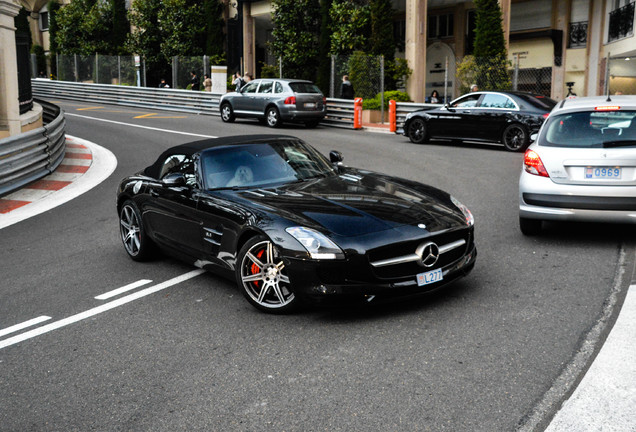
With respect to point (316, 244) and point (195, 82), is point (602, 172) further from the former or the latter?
point (195, 82)

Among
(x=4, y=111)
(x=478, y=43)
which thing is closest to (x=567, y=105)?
(x=4, y=111)

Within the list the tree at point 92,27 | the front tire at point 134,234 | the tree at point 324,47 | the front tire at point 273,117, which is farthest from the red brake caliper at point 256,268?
the tree at point 92,27

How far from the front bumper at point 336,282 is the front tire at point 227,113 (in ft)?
67.6

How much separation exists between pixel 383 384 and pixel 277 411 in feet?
2.24

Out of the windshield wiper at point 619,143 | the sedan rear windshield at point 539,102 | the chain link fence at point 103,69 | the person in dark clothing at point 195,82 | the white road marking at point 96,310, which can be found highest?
the chain link fence at point 103,69

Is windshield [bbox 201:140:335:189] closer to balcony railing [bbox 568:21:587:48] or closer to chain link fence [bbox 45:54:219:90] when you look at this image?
balcony railing [bbox 568:21:587:48]

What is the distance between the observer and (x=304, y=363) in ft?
14.8

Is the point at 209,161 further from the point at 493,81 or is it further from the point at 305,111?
the point at 493,81

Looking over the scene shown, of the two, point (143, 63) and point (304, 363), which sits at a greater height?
point (143, 63)

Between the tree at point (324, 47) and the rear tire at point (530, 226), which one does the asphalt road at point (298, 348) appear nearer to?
the rear tire at point (530, 226)

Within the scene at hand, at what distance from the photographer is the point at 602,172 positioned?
717cm

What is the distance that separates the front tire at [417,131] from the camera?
61.9ft

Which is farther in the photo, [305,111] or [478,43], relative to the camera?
[478,43]

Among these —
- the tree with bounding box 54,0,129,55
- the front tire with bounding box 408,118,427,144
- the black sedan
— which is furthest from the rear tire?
the tree with bounding box 54,0,129,55
